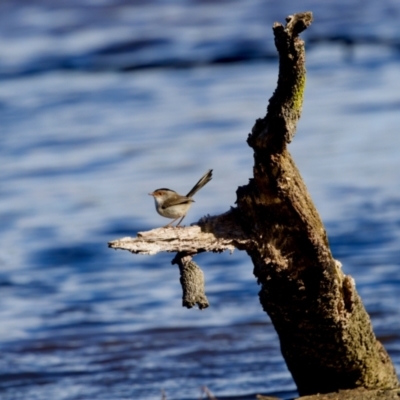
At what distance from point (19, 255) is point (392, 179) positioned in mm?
5136

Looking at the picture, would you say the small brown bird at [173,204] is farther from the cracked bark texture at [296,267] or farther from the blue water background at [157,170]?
the blue water background at [157,170]

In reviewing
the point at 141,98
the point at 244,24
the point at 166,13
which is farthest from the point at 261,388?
the point at 166,13

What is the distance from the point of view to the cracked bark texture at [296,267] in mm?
5297

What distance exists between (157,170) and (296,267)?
10.1 meters

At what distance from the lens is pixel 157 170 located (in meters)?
15.9

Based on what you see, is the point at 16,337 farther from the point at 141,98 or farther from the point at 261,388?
the point at 141,98

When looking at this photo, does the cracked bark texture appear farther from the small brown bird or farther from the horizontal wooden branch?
the small brown bird

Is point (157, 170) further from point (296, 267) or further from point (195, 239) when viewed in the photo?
point (195, 239)

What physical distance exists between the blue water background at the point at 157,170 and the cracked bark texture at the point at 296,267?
2.11m

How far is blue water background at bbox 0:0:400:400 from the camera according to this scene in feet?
32.2

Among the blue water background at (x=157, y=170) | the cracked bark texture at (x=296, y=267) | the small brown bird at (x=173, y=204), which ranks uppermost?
the blue water background at (x=157, y=170)

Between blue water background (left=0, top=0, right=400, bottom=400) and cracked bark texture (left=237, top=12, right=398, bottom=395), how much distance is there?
2.11m

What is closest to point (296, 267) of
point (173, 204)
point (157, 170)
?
point (173, 204)

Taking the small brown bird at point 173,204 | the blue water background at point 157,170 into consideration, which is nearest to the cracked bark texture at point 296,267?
the small brown bird at point 173,204
